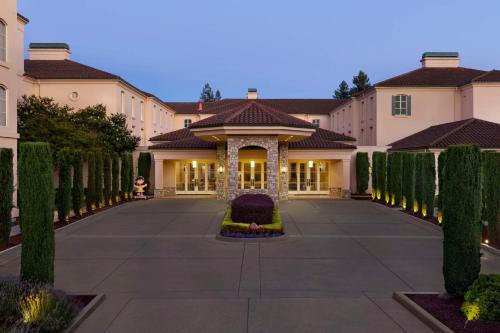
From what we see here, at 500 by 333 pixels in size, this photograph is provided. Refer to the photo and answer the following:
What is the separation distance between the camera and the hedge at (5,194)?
12.7 m

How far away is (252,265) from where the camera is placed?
34.0ft

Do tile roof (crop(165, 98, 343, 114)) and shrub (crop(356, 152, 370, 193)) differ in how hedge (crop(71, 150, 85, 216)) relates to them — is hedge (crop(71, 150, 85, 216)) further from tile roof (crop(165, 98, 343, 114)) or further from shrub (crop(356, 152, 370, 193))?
tile roof (crop(165, 98, 343, 114))

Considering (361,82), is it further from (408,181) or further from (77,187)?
(77,187)

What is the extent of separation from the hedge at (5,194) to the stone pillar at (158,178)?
1681 centimetres

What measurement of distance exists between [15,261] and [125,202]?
16.2 meters

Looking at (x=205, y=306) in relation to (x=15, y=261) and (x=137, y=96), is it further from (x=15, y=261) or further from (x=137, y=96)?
(x=137, y=96)

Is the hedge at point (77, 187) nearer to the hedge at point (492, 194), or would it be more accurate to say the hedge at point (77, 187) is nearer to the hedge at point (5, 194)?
the hedge at point (5, 194)

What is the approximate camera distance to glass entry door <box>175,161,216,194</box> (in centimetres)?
3206

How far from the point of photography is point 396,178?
954 inches

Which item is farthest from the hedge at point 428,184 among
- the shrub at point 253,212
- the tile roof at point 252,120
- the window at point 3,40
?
the window at point 3,40

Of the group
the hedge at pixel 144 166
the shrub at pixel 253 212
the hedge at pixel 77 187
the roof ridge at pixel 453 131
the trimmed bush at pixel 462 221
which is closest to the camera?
the trimmed bush at pixel 462 221

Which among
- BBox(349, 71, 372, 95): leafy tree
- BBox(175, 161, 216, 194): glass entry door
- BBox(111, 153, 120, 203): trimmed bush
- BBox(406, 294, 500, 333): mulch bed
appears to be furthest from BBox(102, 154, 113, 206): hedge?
BBox(349, 71, 372, 95): leafy tree

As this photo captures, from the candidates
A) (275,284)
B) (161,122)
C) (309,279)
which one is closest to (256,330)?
(275,284)

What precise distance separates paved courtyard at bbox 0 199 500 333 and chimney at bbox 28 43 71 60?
84.2 feet
